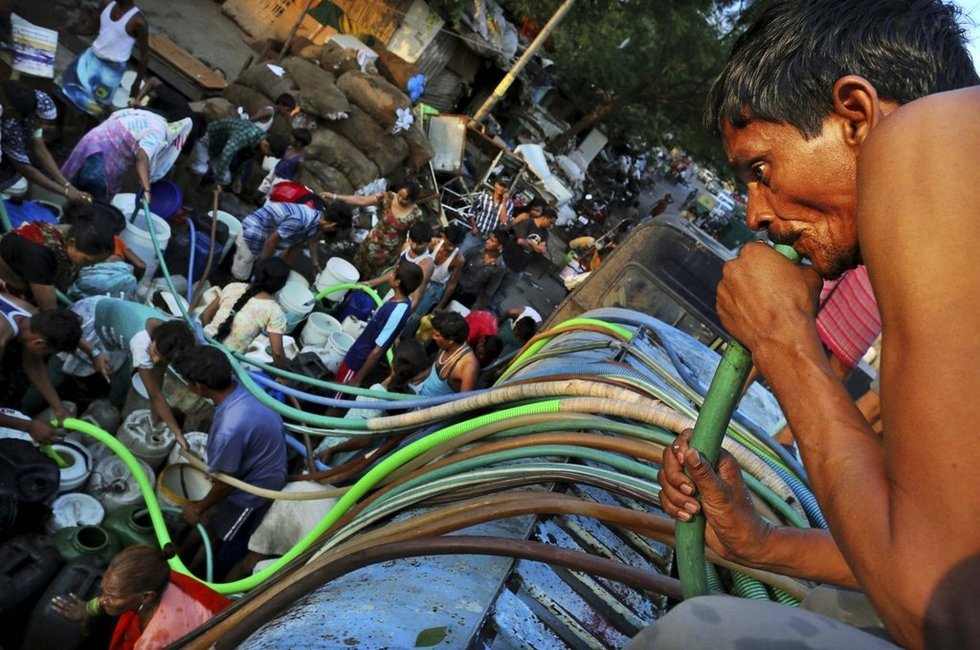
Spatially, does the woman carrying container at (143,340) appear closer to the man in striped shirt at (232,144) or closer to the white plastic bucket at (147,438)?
the white plastic bucket at (147,438)

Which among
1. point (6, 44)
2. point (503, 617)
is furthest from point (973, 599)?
point (6, 44)

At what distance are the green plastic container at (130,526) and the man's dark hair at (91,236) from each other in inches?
70.3

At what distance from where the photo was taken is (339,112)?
1110cm

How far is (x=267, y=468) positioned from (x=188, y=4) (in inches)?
570

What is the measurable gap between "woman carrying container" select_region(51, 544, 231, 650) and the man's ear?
290 centimetres

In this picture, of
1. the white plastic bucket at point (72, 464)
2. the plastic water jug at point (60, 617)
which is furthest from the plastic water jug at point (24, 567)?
the white plastic bucket at point (72, 464)

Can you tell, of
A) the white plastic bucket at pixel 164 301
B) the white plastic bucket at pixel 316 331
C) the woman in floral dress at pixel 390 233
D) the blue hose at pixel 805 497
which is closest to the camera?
the blue hose at pixel 805 497

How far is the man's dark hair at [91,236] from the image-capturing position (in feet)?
14.9

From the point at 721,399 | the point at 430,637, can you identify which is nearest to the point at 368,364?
the point at 430,637

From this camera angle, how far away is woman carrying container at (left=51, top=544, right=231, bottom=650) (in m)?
2.78

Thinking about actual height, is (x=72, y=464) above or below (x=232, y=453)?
below

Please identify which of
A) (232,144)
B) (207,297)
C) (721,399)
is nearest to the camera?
(721,399)

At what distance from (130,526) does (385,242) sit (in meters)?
4.70

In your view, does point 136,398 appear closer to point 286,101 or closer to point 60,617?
point 60,617
